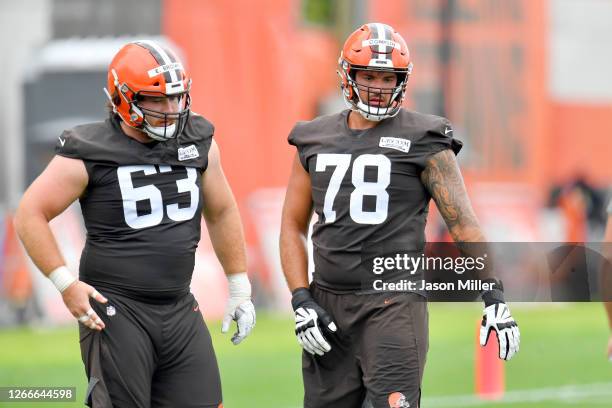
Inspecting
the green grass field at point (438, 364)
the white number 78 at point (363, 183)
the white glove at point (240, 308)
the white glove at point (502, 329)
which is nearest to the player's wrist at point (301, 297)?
the white glove at point (240, 308)

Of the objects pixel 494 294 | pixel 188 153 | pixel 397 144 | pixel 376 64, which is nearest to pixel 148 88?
pixel 188 153

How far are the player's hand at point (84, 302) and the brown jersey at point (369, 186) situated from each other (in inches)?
43.2

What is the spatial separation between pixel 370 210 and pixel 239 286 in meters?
0.79

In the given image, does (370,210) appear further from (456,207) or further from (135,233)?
(135,233)

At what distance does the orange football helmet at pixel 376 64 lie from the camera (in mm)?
6047

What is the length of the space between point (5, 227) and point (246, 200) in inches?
135

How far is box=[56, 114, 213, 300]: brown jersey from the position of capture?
5.83 meters

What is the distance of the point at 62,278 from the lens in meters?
5.76

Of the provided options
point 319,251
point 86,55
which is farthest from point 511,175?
point 319,251

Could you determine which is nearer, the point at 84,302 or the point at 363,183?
the point at 84,302

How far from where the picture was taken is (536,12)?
72.2ft

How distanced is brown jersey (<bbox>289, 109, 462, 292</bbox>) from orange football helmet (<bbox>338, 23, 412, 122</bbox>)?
0.10 metres

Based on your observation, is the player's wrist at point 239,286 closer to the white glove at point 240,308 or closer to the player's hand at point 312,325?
the white glove at point 240,308

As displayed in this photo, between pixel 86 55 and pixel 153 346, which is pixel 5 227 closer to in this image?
pixel 86 55
